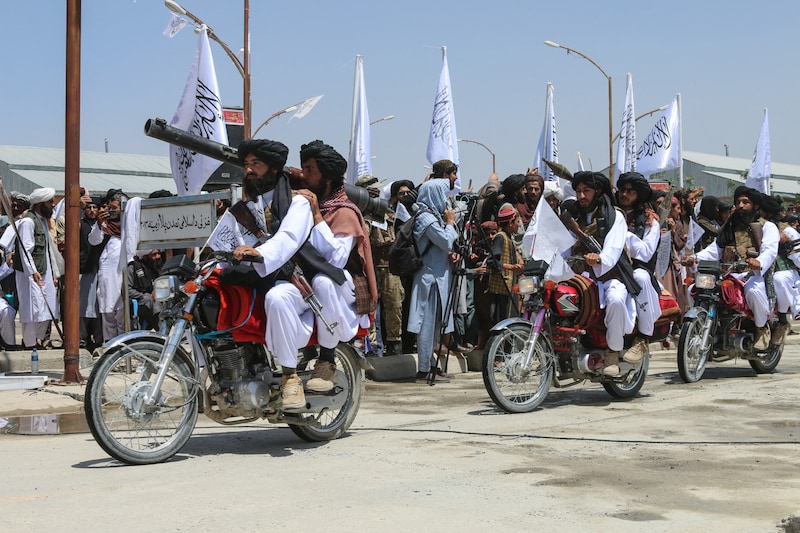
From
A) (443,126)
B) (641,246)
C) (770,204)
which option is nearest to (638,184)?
(641,246)

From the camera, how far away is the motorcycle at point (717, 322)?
11.0 m

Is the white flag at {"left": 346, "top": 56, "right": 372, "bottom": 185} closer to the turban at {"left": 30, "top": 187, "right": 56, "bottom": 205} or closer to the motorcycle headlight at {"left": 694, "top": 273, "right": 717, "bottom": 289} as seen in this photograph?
the turban at {"left": 30, "top": 187, "right": 56, "bottom": 205}

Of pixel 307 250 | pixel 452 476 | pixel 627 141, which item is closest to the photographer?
pixel 452 476

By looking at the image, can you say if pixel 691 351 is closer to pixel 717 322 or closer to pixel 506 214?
pixel 717 322

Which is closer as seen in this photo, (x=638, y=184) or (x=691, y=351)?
(x=638, y=184)

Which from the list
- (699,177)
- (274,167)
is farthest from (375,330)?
(699,177)

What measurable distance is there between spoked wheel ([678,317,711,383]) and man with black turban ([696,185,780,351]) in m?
0.66

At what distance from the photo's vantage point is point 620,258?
948 cm

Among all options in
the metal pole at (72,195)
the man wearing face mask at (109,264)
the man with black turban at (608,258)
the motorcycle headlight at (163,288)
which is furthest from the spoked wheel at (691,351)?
the man wearing face mask at (109,264)

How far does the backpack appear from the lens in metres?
11.6

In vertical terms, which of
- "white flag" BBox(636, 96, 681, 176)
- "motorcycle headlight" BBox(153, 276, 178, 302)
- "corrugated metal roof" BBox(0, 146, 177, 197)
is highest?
"corrugated metal roof" BBox(0, 146, 177, 197)

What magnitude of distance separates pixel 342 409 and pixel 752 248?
5.70m

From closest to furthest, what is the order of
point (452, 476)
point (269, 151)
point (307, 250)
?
point (452, 476), point (269, 151), point (307, 250)

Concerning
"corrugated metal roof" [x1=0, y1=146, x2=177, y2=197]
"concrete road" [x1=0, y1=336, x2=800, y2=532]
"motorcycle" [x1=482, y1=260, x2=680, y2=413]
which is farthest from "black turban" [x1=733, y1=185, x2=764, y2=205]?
"corrugated metal roof" [x1=0, y1=146, x2=177, y2=197]
